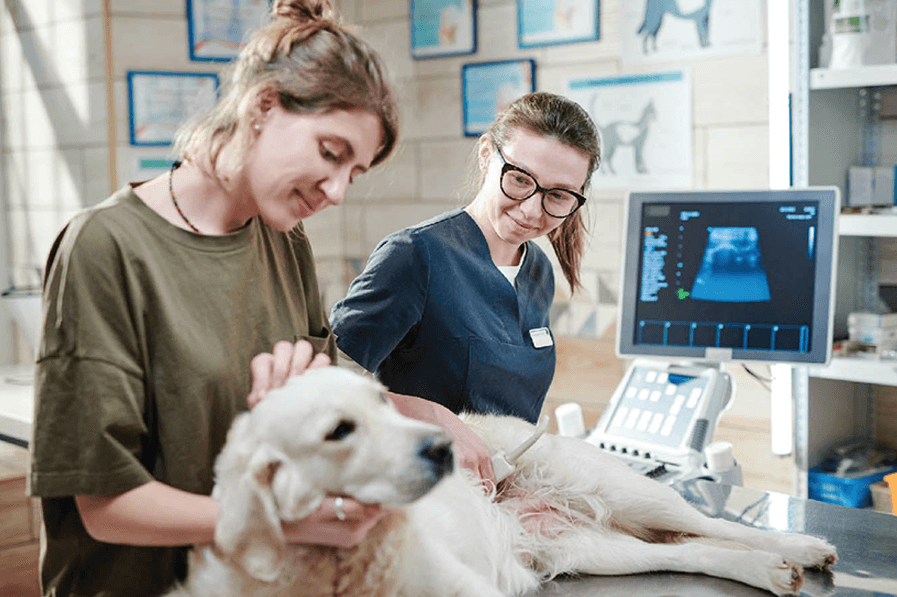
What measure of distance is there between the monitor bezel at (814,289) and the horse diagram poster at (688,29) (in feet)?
3.44

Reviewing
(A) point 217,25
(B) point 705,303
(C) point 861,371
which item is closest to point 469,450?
(B) point 705,303

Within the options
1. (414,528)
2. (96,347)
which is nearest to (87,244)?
(96,347)

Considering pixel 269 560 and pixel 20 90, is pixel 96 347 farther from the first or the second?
pixel 20 90

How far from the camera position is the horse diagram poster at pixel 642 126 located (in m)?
3.12

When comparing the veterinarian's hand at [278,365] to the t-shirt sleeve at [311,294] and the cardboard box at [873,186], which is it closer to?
the t-shirt sleeve at [311,294]

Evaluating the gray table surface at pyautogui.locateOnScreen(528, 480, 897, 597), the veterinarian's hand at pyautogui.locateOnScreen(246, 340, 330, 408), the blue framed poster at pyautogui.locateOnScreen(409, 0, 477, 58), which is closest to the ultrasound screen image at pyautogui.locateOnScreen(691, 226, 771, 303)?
the gray table surface at pyautogui.locateOnScreen(528, 480, 897, 597)

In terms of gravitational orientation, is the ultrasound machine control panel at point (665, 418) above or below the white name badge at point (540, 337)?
below

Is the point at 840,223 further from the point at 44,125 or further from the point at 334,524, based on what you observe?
the point at 44,125

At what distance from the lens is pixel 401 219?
3955 mm

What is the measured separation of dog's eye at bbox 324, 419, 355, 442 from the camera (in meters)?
0.78

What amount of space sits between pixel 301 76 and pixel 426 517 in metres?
0.51

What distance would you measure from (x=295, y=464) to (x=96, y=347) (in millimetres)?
209

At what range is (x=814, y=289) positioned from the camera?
2.02m

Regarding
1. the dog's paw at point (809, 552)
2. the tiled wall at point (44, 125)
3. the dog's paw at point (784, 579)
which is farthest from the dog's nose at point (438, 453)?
the tiled wall at point (44, 125)
